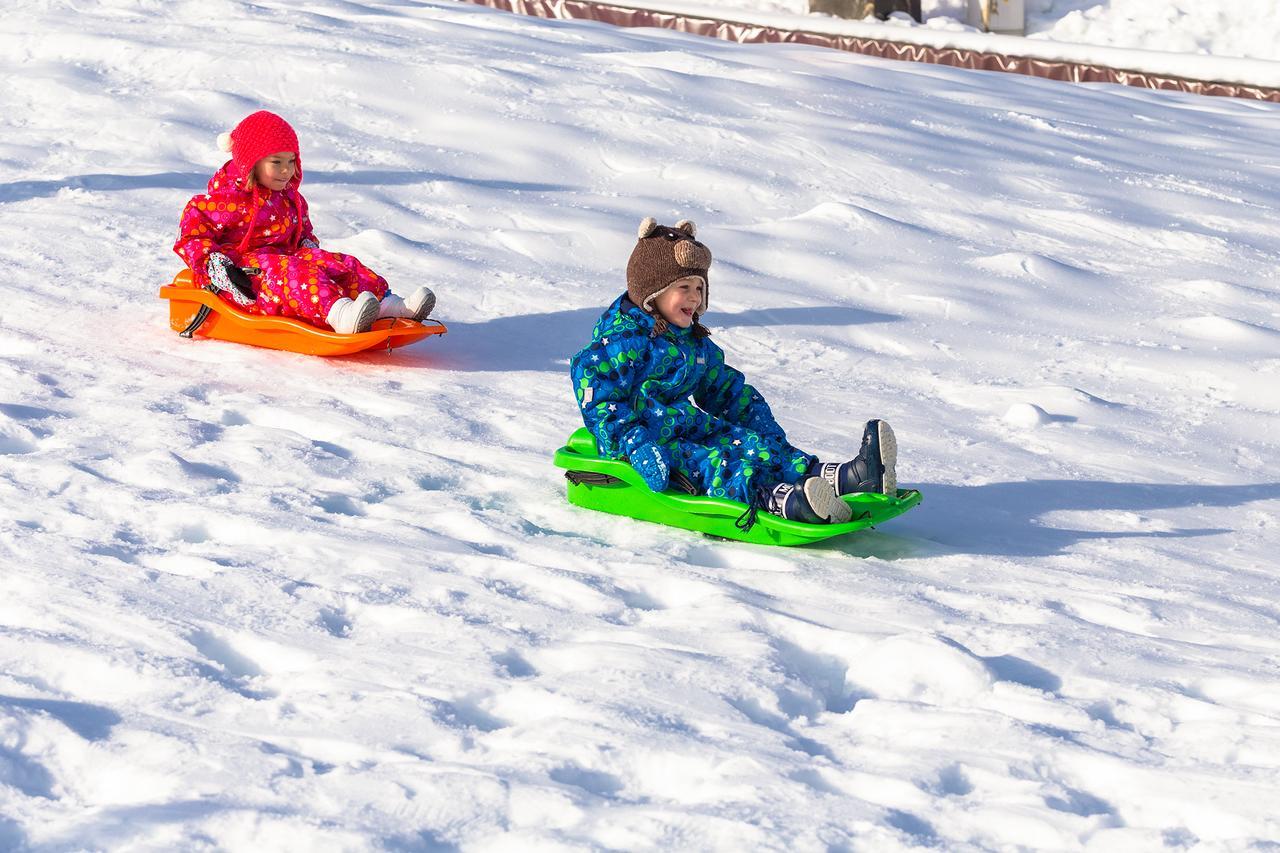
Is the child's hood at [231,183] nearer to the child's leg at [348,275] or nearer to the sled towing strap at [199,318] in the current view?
the child's leg at [348,275]

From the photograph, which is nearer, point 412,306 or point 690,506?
point 690,506

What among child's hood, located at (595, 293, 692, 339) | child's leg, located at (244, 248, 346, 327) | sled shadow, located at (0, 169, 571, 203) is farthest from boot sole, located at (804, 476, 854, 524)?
sled shadow, located at (0, 169, 571, 203)

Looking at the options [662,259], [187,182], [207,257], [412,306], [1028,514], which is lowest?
[1028,514]

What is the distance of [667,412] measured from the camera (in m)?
4.16

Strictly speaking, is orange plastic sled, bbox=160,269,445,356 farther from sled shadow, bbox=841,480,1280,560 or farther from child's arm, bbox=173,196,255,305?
sled shadow, bbox=841,480,1280,560

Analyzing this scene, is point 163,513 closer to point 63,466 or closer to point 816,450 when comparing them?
point 63,466

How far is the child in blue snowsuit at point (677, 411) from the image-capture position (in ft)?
12.8

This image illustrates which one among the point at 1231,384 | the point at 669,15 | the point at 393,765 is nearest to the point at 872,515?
the point at 393,765

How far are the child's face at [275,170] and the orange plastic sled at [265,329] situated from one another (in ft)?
1.45

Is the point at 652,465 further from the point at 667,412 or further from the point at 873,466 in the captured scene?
the point at 873,466

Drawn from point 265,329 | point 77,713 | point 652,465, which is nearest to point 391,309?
point 265,329

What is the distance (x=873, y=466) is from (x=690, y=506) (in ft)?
1.55

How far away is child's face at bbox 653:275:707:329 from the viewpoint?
4117 mm

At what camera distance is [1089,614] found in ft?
11.8
